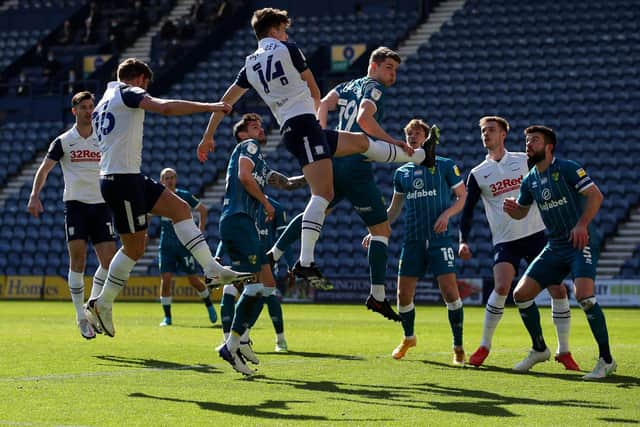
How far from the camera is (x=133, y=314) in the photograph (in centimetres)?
2144

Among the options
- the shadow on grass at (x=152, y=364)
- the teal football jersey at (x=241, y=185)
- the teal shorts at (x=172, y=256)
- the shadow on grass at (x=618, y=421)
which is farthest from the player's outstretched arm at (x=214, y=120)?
the teal shorts at (x=172, y=256)

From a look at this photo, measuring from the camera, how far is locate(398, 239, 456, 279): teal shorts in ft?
38.8

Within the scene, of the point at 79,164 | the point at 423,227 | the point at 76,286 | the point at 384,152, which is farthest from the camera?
the point at 76,286

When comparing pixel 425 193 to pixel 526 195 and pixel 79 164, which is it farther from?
pixel 79 164

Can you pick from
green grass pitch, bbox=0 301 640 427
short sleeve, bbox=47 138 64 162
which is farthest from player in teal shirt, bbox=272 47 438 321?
short sleeve, bbox=47 138 64 162

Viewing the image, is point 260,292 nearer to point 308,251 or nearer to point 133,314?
point 308,251

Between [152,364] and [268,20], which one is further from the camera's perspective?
[152,364]

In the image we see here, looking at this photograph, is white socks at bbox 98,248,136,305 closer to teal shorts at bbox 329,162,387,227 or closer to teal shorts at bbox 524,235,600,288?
teal shorts at bbox 329,162,387,227

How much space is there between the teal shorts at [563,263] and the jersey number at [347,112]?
7.13 ft

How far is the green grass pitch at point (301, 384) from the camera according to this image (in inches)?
286

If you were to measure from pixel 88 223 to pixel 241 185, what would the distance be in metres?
2.50

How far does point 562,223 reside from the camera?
10273 mm

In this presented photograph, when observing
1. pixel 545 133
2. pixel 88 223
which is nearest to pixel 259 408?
pixel 545 133

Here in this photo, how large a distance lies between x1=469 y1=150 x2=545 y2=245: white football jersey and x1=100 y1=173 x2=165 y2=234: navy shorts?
374cm
